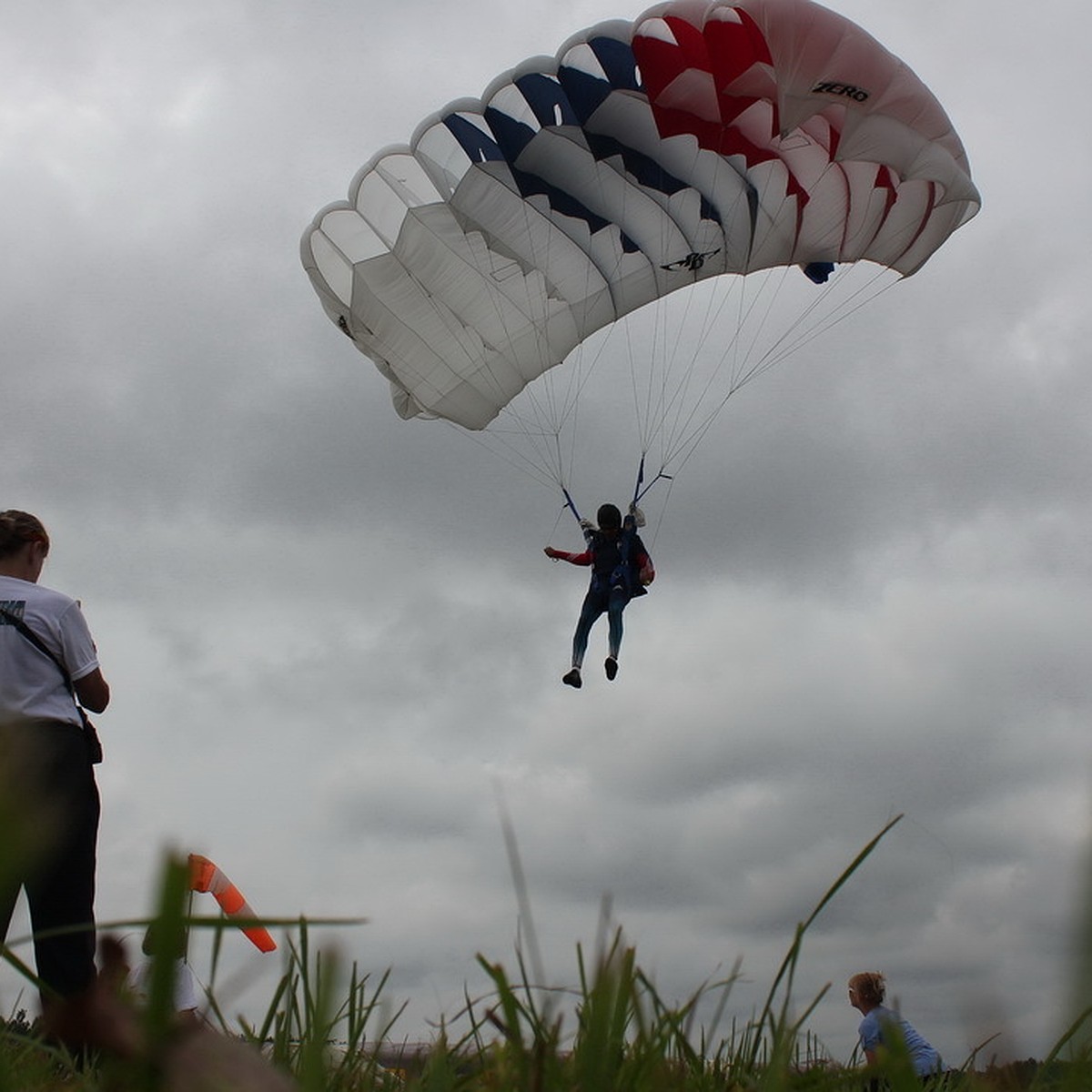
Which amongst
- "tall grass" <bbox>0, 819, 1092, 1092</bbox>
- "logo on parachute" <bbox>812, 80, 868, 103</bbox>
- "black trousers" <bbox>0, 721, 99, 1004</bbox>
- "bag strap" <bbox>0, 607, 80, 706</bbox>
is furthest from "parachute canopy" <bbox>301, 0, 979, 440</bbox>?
"tall grass" <bbox>0, 819, 1092, 1092</bbox>

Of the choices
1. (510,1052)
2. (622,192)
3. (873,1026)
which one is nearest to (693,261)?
(622,192)

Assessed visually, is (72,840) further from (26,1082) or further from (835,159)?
(835,159)

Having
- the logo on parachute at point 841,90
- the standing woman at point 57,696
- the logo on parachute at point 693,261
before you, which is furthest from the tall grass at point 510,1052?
A: the logo on parachute at point 693,261

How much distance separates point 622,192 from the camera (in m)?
11.3

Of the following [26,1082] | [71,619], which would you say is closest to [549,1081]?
[26,1082]

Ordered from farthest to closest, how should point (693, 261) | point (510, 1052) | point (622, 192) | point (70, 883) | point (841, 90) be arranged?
point (693, 261) → point (622, 192) → point (841, 90) → point (70, 883) → point (510, 1052)

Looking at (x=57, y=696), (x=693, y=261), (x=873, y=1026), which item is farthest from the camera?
(x=693, y=261)

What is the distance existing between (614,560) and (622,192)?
11.1 ft

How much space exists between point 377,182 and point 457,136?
1.14m

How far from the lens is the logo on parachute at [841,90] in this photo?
10.1 metres

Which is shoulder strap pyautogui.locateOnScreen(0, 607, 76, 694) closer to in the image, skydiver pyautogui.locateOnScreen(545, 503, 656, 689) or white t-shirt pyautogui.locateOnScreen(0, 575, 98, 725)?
white t-shirt pyautogui.locateOnScreen(0, 575, 98, 725)

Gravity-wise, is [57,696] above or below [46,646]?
below

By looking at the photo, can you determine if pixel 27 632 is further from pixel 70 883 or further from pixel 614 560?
pixel 614 560

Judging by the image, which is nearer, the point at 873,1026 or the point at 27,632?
the point at 27,632
